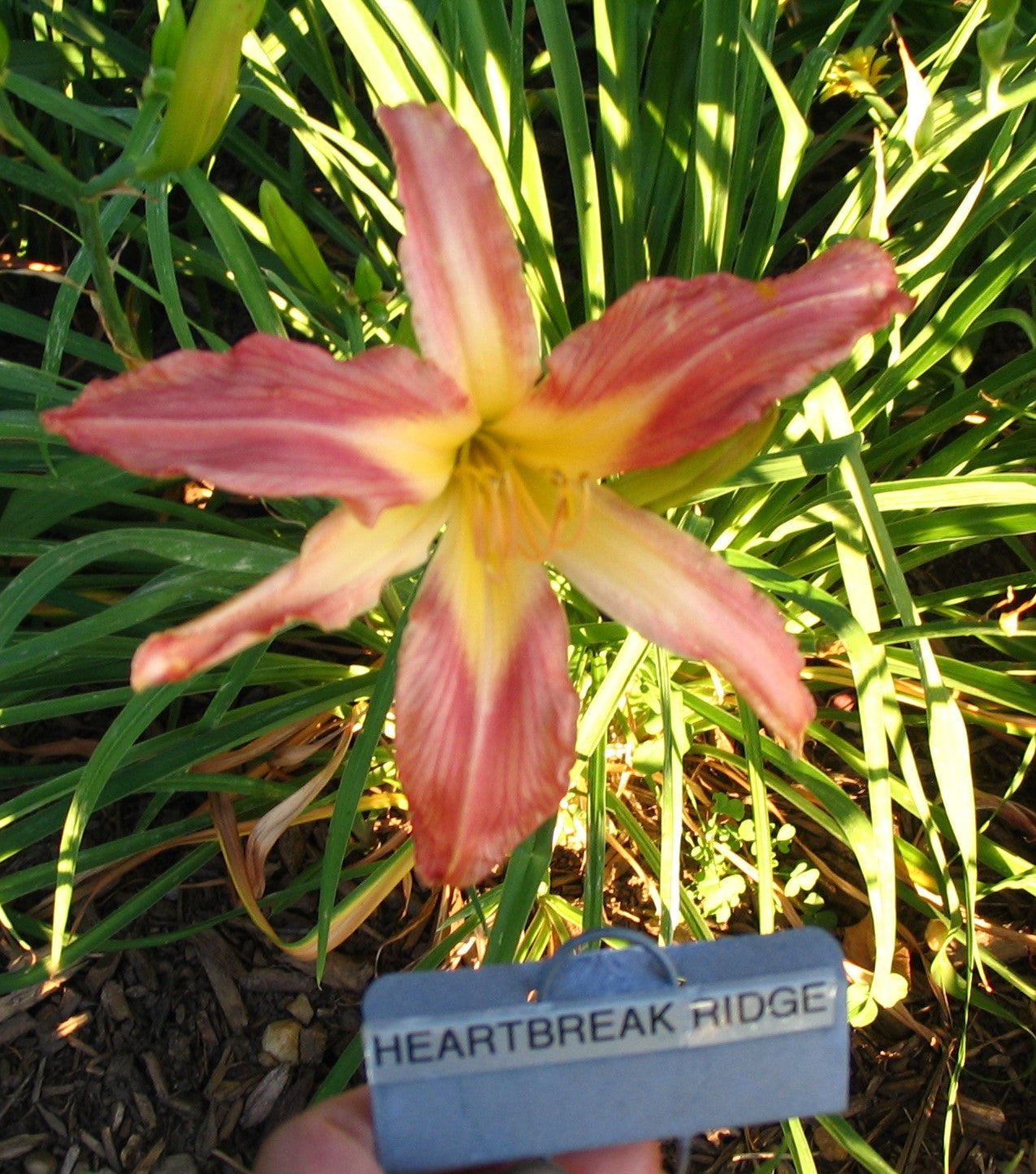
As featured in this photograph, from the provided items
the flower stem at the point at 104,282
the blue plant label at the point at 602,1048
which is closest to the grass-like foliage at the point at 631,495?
the flower stem at the point at 104,282

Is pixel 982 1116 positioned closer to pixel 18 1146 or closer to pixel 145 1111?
pixel 145 1111

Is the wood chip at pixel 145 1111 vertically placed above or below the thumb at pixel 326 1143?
below

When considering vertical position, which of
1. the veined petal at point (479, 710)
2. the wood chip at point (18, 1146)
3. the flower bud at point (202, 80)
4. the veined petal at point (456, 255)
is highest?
the flower bud at point (202, 80)

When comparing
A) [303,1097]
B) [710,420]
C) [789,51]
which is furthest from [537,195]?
[303,1097]

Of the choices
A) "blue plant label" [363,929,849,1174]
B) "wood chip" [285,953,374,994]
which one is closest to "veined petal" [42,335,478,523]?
"blue plant label" [363,929,849,1174]

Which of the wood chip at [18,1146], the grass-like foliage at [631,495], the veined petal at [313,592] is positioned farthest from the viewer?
the wood chip at [18,1146]

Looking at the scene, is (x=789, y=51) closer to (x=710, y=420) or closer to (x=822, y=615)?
(x=822, y=615)

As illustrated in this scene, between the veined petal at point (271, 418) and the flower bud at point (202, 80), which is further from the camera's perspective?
the flower bud at point (202, 80)

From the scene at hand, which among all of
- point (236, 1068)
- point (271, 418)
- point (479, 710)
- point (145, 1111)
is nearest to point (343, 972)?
point (236, 1068)

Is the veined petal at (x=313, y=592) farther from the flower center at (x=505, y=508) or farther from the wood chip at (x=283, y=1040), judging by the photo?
the wood chip at (x=283, y=1040)
